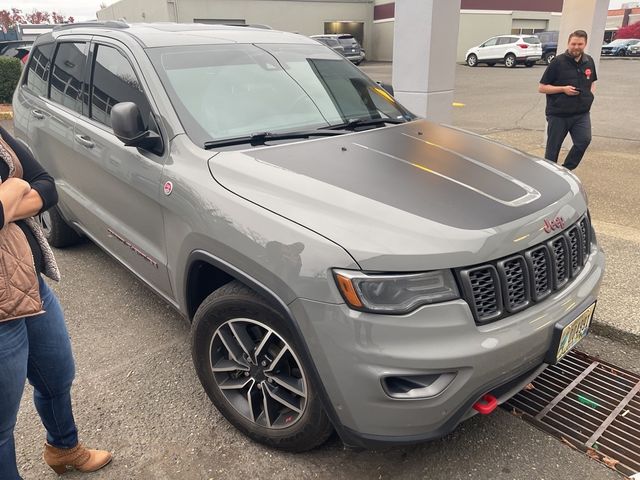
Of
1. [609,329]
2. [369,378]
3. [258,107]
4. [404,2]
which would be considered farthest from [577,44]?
[369,378]

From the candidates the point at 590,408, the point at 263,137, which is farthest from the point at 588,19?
the point at 263,137

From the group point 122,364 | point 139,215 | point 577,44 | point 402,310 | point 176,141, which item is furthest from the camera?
point 577,44

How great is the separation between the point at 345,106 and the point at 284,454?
205cm

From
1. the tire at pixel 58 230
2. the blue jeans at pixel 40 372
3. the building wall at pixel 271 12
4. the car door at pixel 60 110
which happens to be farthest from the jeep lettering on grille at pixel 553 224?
the building wall at pixel 271 12

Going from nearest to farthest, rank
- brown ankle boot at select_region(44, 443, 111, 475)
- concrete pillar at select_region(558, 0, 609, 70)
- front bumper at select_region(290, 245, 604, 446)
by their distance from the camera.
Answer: front bumper at select_region(290, 245, 604, 446), brown ankle boot at select_region(44, 443, 111, 475), concrete pillar at select_region(558, 0, 609, 70)

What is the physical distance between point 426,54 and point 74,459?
5.35 m

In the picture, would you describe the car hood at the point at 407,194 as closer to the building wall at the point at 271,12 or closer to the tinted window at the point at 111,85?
the tinted window at the point at 111,85

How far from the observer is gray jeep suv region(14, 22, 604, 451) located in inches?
76.0

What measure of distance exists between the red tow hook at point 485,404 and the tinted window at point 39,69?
4.00 meters

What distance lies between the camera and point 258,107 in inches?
118

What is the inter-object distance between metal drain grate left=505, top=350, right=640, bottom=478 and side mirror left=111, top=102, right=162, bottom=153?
2.34m

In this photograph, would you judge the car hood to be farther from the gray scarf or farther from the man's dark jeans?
the man's dark jeans

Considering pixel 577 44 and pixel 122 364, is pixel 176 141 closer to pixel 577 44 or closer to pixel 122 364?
pixel 122 364

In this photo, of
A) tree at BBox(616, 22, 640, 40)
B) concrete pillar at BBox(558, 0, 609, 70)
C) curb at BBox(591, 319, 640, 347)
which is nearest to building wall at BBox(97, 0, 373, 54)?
tree at BBox(616, 22, 640, 40)
